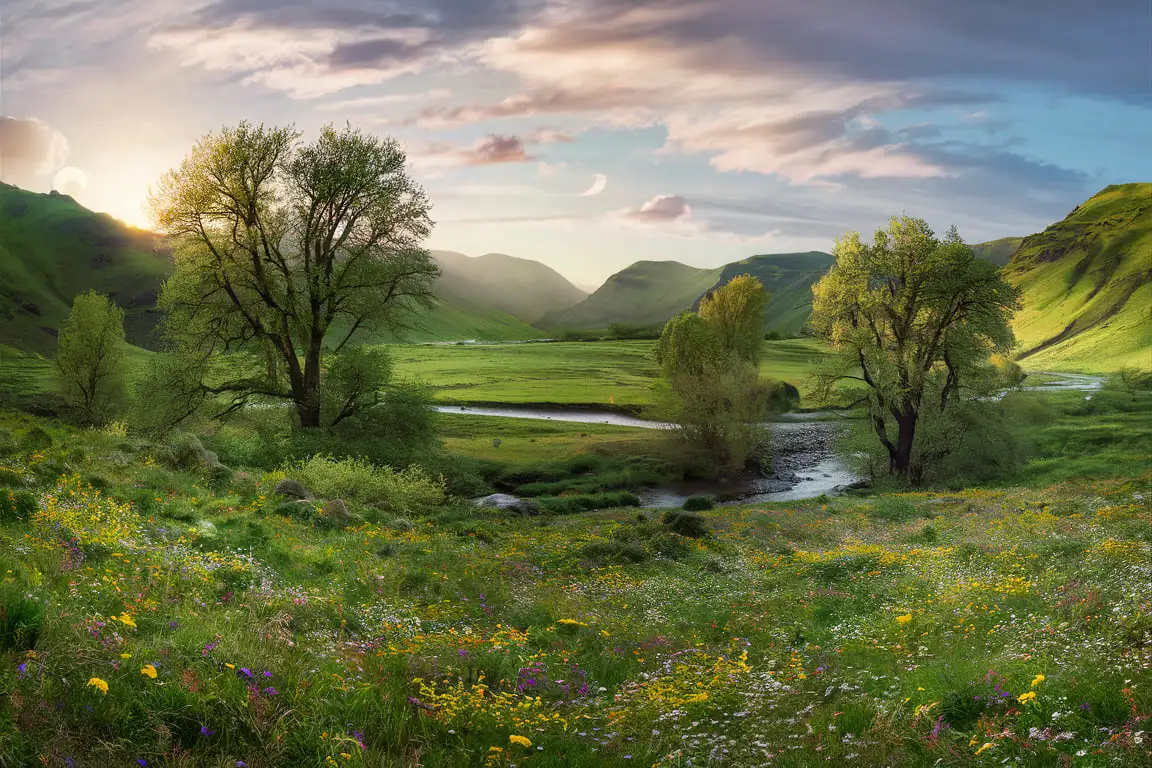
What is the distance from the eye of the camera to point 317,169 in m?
40.5

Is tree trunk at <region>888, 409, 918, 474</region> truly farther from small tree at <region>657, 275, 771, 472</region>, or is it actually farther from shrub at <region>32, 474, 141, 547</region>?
shrub at <region>32, 474, 141, 547</region>

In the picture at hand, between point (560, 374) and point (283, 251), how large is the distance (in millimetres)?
109940

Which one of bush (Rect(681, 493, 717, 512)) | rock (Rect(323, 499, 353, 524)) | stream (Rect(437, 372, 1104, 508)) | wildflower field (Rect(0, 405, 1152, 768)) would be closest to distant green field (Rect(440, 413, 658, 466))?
stream (Rect(437, 372, 1104, 508))

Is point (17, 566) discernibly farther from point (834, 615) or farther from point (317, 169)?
point (317, 169)

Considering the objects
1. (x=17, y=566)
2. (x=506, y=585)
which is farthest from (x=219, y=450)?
(x=17, y=566)

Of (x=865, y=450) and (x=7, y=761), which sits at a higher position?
(x=7, y=761)

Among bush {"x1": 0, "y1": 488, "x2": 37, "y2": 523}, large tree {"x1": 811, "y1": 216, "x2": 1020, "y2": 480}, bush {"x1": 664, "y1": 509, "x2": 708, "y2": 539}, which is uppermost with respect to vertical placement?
large tree {"x1": 811, "y1": 216, "x2": 1020, "y2": 480}

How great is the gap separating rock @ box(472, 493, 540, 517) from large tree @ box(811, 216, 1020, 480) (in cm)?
2467

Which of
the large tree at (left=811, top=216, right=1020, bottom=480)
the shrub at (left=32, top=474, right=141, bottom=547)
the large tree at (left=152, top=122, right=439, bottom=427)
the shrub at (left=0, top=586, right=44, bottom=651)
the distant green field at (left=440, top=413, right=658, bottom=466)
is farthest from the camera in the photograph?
the distant green field at (left=440, top=413, right=658, bottom=466)

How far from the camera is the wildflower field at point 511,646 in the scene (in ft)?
23.0

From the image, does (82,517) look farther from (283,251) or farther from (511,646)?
(283,251)

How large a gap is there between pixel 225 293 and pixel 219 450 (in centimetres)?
982

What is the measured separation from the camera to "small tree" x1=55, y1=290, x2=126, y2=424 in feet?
247

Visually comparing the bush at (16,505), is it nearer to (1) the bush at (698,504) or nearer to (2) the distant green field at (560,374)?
(1) the bush at (698,504)
